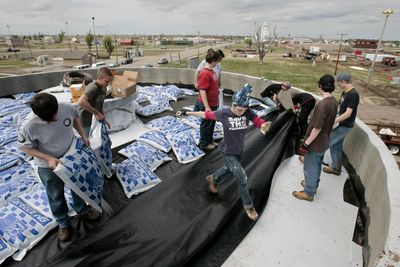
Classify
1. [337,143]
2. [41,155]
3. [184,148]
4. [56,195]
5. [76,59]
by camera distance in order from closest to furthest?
[41,155], [56,195], [337,143], [184,148], [76,59]

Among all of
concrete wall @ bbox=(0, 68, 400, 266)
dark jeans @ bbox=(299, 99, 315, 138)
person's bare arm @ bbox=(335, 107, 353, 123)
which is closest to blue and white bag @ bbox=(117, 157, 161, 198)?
concrete wall @ bbox=(0, 68, 400, 266)

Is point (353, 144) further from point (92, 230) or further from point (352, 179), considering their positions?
point (92, 230)

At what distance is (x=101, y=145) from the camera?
124 inches

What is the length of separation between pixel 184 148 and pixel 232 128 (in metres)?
1.48

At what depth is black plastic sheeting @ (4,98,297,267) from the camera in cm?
221

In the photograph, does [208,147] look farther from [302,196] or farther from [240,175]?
[302,196]

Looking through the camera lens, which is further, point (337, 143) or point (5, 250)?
point (337, 143)

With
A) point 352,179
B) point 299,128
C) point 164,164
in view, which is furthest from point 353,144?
point 164,164

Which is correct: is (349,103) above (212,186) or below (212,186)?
above

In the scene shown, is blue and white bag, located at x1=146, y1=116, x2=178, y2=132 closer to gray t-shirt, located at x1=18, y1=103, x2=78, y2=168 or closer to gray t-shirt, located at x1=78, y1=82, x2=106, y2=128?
gray t-shirt, located at x1=78, y1=82, x2=106, y2=128

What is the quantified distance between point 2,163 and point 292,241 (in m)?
4.08

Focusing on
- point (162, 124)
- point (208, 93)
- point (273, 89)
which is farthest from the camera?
point (273, 89)

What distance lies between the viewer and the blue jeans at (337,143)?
3.57 meters

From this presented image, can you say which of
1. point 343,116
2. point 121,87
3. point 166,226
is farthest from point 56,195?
point 343,116
